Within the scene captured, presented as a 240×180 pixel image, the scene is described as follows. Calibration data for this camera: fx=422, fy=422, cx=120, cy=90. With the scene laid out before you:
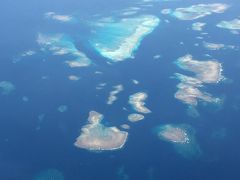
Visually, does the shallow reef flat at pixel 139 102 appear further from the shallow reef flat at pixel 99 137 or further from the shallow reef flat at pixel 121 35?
the shallow reef flat at pixel 121 35

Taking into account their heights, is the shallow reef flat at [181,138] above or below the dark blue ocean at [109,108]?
below

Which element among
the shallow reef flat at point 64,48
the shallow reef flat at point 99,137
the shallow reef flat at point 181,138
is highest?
the shallow reef flat at point 64,48

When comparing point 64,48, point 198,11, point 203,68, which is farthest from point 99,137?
point 198,11

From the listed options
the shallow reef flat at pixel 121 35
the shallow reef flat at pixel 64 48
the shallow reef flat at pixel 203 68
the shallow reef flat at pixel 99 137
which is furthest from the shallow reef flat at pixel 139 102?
the shallow reef flat at pixel 64 48

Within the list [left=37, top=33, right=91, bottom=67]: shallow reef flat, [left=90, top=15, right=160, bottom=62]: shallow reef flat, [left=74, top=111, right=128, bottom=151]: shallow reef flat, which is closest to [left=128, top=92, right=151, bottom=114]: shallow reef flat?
[left=74, top=111, right=128, bottom=151]: shallow reef flat

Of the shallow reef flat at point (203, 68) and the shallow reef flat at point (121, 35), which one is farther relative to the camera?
the shallow reef flat at point (121, 35)

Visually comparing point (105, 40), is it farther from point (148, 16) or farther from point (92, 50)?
point (148, 16)

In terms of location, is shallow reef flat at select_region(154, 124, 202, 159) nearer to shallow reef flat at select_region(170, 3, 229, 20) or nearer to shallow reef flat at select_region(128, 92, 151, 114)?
shallow reef flat at select_region(128, 92, 151, 114)

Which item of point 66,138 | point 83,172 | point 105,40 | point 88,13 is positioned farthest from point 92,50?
point 83,172

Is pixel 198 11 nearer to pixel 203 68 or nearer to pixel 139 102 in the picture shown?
pixel 203 68
